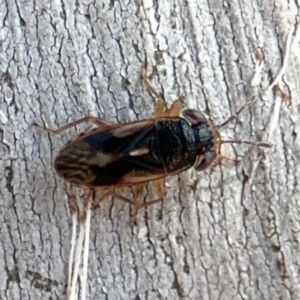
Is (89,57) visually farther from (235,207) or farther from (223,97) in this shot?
(235,207)

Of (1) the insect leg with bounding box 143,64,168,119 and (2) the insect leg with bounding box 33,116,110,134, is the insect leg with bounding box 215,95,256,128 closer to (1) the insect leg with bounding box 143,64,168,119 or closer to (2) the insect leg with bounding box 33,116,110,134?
(1) the insect leg with bounding box 143,64,168,119

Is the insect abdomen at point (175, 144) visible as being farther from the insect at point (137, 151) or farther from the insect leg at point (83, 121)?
the insect leg at point (83, 121)

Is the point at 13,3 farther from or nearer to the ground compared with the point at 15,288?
farther from the ground

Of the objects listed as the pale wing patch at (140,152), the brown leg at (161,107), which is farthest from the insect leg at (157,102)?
the pale wing patch at (140,152)

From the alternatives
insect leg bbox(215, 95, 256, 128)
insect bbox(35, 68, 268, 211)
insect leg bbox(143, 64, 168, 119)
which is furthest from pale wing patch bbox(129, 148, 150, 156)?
insect leg bbox(215, 95, 256, 128)

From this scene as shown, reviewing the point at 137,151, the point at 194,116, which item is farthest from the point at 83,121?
the point at 194,116

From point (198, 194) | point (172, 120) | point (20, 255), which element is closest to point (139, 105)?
point (172, 120)
